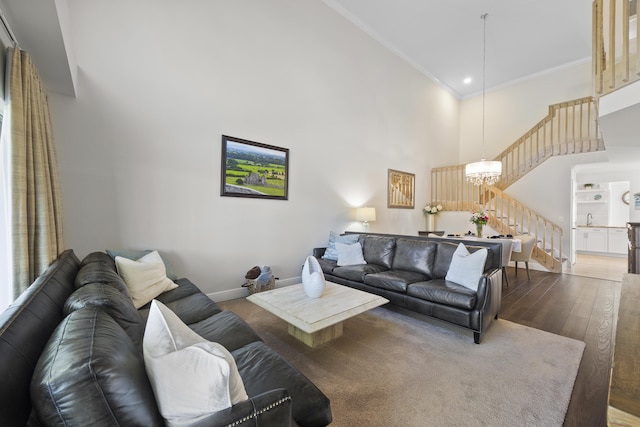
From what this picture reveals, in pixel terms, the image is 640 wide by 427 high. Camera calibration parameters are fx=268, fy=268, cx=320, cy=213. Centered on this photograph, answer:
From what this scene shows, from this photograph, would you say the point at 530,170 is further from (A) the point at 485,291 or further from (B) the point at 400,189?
(A) the point at 485,291

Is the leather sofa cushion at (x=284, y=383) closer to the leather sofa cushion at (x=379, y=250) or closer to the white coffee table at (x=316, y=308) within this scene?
the white coffee table at (x=316, y=308)

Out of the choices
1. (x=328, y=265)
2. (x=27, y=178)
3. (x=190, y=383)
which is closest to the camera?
(x=190, y=383)

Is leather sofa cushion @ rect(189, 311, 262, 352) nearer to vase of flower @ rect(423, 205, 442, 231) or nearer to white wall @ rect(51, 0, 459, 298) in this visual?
white wall @ rect(51, 0, 459, 298)

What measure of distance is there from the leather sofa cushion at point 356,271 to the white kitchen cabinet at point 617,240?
290 inches

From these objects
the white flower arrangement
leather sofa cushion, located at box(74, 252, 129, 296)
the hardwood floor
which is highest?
the white flower arrangement

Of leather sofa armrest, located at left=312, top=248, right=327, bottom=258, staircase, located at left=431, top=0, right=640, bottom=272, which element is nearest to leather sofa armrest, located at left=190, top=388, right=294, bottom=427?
leather sofa armrest, located at left=312, top=248, right=327, bottom=258

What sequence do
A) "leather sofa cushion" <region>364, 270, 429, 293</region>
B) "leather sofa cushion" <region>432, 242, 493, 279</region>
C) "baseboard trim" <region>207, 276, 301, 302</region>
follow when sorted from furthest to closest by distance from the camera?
1. "baseboard trim" <region>207, 276, 301, 302</region>
2. "leather sofa cushion" <region>432, 242, 493, 279</region>
3. "leather sofa cushion" <region>364, 270, 429, 293</region>

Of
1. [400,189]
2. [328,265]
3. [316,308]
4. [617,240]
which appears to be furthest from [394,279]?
[617,240]

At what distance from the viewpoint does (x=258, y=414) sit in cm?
81

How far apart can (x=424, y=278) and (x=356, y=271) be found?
0.82 meters

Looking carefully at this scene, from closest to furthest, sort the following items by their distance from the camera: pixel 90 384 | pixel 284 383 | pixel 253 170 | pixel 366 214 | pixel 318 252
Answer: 1. pixel 90 384
2. pixel 284 383
3. pixel 253 170
4. pixel 318 252
5. pixel 366 214

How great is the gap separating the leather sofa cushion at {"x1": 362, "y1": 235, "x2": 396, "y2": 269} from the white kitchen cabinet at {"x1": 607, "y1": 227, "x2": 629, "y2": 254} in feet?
23.5

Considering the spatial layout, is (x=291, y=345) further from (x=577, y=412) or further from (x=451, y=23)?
(x=451, y=23)

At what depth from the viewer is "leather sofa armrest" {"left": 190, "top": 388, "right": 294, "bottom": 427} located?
764mm
